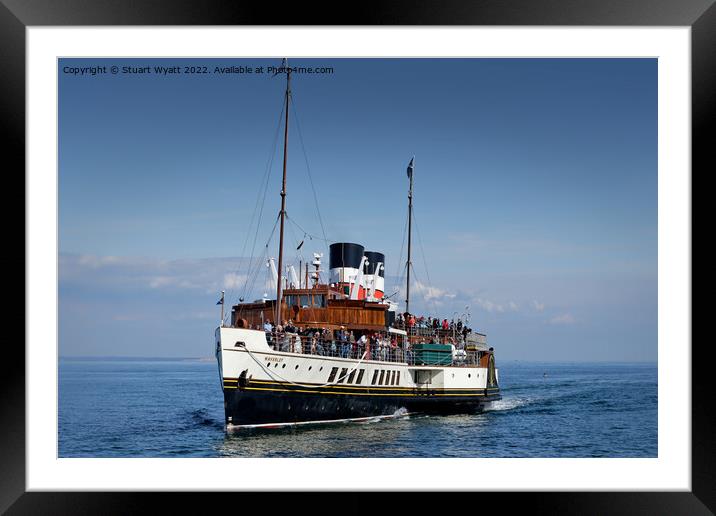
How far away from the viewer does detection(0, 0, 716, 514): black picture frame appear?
11375 mm

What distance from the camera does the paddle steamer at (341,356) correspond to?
22.9 m

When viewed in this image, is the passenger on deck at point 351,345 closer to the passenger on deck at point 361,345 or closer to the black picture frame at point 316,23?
the passenger on deck at point 361,345

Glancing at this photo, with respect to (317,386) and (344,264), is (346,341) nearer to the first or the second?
(317,386)

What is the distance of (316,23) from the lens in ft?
37.5

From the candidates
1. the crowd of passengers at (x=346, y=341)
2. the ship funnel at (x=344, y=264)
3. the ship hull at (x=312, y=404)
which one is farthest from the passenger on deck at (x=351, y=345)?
the ship funnel at (x=344, y=264)

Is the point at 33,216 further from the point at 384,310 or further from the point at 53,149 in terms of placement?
the point at 384,310

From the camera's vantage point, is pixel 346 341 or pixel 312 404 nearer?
pixel 312 404

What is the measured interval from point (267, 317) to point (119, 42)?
50.3ft

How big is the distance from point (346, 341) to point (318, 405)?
8.51ft

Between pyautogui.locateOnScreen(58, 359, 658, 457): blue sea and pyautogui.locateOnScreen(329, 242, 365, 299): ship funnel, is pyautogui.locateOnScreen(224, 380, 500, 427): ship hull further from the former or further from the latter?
pyautogui.locateOnScreen(329, 242, 365, 299): ship funnel

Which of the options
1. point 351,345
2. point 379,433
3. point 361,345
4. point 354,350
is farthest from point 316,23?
point 354,350

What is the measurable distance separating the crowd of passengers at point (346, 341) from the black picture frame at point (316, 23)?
39.5 feet

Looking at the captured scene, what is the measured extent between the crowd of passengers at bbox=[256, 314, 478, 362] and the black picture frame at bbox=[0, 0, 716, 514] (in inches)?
474

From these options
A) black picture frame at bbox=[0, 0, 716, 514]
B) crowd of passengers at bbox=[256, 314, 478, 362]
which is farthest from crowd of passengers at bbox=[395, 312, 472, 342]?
black picture frame at bbox=[0, 0, 716, 514]
